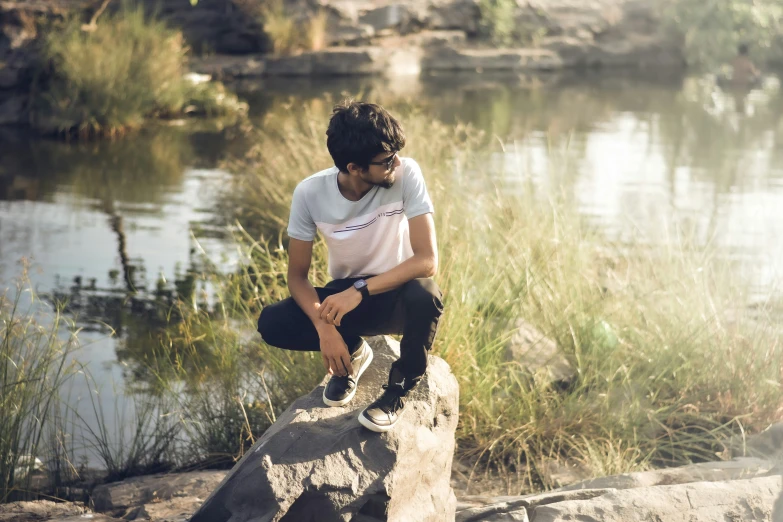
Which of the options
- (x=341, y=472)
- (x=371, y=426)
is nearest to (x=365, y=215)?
(x=371, y=426)

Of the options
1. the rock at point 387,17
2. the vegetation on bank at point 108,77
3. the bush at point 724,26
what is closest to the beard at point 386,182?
the vegetation on bank at point 108,77

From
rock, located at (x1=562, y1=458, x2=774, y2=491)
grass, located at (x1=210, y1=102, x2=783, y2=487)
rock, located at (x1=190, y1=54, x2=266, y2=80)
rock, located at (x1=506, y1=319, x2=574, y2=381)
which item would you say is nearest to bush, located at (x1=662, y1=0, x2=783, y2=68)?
rock, located at (x1=190, y1=54, x2=266, y2=80)

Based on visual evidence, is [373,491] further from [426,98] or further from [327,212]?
[426,98]

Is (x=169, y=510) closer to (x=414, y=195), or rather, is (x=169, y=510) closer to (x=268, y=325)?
(x=268, y=325)

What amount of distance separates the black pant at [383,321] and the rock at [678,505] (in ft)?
1.85

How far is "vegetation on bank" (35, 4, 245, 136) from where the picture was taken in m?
10.7

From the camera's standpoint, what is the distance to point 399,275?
270 cm

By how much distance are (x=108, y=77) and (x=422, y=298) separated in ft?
29.1

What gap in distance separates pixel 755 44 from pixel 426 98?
30.2 feet

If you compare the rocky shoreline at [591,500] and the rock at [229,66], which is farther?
the rock at [229,66]

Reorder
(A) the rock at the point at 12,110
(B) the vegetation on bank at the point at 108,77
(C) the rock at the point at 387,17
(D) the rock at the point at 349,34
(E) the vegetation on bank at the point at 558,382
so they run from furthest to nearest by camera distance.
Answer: (C) the rock at the point at 387,17 → (D) the rock at the point at 349,34 → (A) the rock at the point at 12,110 → (B) the vegetation on bank at the point at 108,77 → (E) the vegetation on bank at the point at 558,382

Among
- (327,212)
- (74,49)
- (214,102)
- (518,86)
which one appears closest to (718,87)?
(518,86)

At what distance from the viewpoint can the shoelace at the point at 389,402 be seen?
8.56 feet

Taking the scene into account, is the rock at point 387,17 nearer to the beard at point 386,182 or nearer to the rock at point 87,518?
the beard at point 386,182
